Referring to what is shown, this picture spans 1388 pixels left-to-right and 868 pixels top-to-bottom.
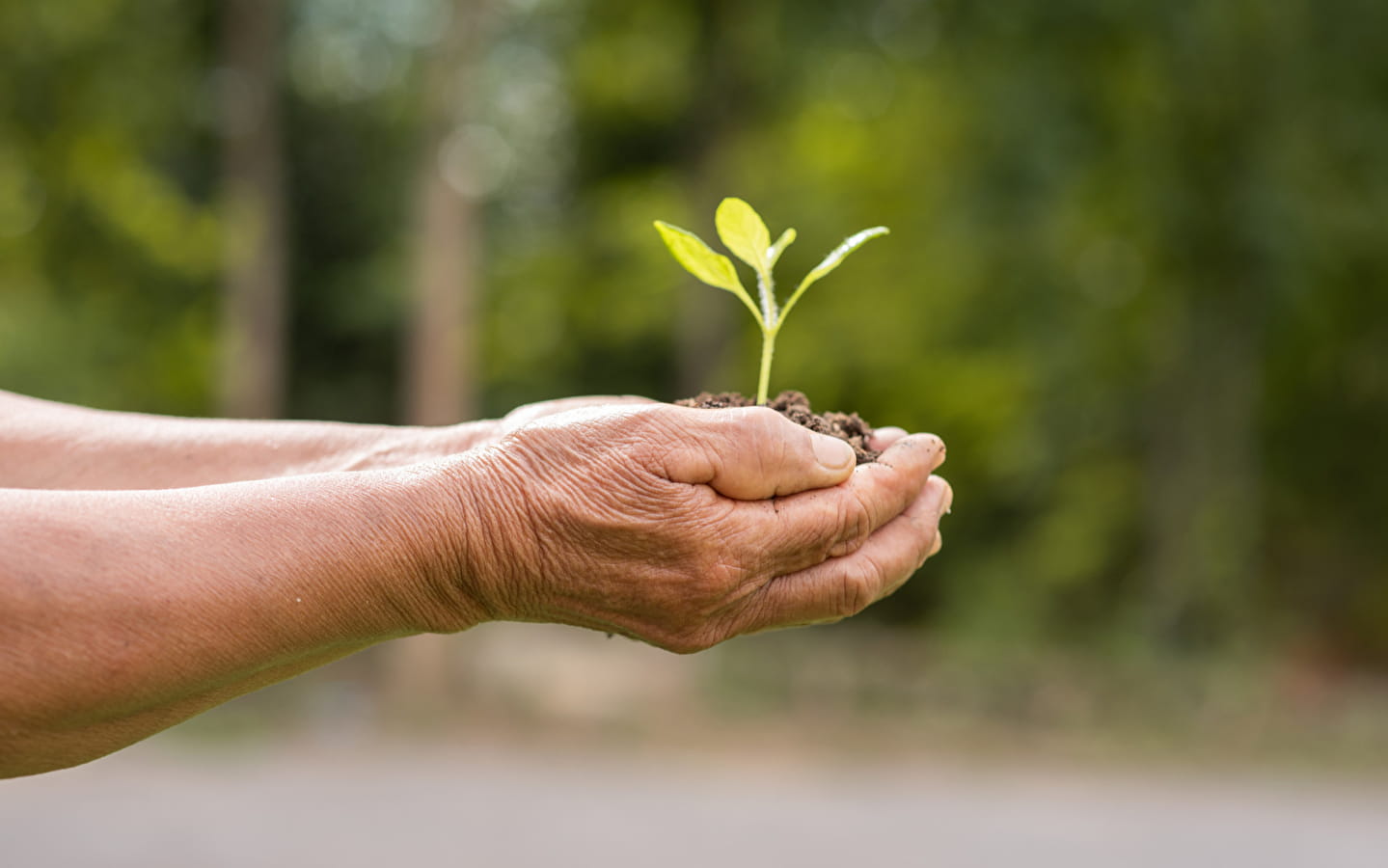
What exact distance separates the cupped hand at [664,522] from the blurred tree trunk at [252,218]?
417 inches

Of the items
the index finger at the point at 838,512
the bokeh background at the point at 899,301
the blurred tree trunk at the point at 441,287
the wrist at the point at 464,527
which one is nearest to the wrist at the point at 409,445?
the wrist at the point at 464,527

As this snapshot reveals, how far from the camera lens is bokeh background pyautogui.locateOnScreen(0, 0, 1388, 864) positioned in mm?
9117

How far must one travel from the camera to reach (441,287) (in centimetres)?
1017

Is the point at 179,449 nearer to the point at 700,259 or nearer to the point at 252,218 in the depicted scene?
the point at 700,259

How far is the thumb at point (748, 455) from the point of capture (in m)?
1.70

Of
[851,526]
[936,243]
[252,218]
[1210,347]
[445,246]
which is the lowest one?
[851,526]

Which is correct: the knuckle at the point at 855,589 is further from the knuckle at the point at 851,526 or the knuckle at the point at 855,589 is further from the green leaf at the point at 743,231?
the green leaf at the point at 743,231

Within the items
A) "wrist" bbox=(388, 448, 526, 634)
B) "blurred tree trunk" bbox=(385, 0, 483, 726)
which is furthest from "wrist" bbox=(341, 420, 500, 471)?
"blurred tree trunk" bbox=(385, 0, 483, 726)

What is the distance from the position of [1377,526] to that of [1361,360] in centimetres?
207

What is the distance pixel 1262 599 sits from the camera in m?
11.9

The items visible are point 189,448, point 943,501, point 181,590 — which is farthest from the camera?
point 189,448

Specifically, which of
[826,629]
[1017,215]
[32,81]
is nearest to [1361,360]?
[1017,215]

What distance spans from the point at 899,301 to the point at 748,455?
36.7 feet

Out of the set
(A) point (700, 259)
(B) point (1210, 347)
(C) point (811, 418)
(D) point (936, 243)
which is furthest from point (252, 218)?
(C) point (811, 418)
